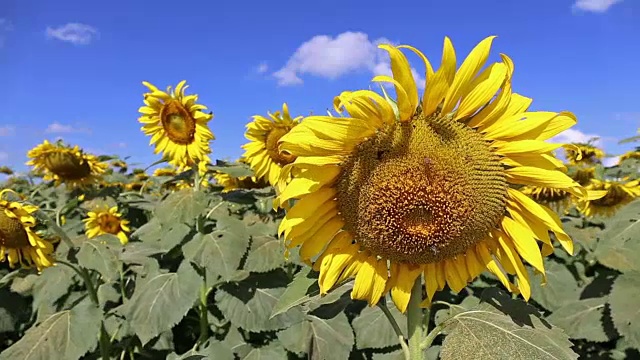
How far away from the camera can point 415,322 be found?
1.78m

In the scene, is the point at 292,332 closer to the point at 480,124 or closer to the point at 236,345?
the point at 236,345

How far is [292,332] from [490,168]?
2.22 meters

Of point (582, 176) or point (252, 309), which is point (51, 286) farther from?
point (582, 176)

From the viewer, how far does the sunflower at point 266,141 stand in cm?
452

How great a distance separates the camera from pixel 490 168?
164 centimetres

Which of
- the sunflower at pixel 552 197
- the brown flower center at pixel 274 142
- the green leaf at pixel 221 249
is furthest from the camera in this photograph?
the sunflower at pixel 552 197

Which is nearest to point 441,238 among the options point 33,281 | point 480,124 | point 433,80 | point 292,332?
point 480,124

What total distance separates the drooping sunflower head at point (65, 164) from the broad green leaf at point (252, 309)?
335 centimetres

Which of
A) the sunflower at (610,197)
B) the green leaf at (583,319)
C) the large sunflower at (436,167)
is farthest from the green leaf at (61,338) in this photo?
the sunflower at (610,197)

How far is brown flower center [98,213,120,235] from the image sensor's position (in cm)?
575

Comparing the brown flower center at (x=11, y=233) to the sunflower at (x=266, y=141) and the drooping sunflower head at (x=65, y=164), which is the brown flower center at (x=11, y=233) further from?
the drooping sunflower head at (x=65, y=164)

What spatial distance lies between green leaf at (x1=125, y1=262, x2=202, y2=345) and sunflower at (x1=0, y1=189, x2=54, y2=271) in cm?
82

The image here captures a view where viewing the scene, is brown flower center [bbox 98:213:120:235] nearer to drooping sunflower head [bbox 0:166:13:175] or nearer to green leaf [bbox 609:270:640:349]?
green leaf [bbox 609:270:640:349]

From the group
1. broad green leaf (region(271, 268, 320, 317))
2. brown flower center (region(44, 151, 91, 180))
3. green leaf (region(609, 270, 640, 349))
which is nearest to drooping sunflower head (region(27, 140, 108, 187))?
brown flower center (region(44, 151, 91, 180))
